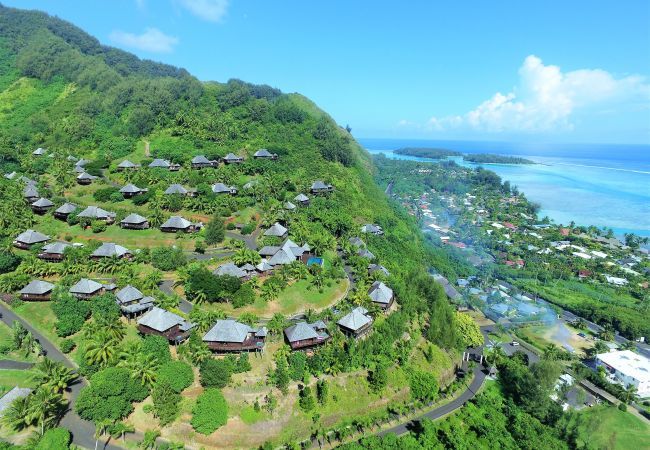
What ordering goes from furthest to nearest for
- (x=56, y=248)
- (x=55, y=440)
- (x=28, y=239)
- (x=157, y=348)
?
(x=28, y=239) → (x=56, y=248) → (x=157, y=348) → (x=55, y=440)

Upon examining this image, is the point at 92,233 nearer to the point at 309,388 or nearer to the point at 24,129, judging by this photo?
the point at 309,388

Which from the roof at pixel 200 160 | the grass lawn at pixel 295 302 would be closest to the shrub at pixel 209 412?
the grass lawn at pixel 295 302

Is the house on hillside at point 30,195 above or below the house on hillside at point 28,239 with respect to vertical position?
above

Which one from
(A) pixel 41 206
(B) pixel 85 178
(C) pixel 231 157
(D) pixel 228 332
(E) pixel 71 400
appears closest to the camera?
(E) pixel 71 400

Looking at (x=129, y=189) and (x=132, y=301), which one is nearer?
(x=132, y=301)

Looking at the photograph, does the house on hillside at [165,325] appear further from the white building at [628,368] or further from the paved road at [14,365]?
the white building at [628,368]

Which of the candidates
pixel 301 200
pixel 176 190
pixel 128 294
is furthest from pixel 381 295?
pixel 176 190

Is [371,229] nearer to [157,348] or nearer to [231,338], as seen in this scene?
[231,338]

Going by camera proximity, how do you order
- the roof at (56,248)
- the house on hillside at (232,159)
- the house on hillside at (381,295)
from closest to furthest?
the roof at (56,248) < the house on hillside at (381,295) < the house on hillside at (232,159)
